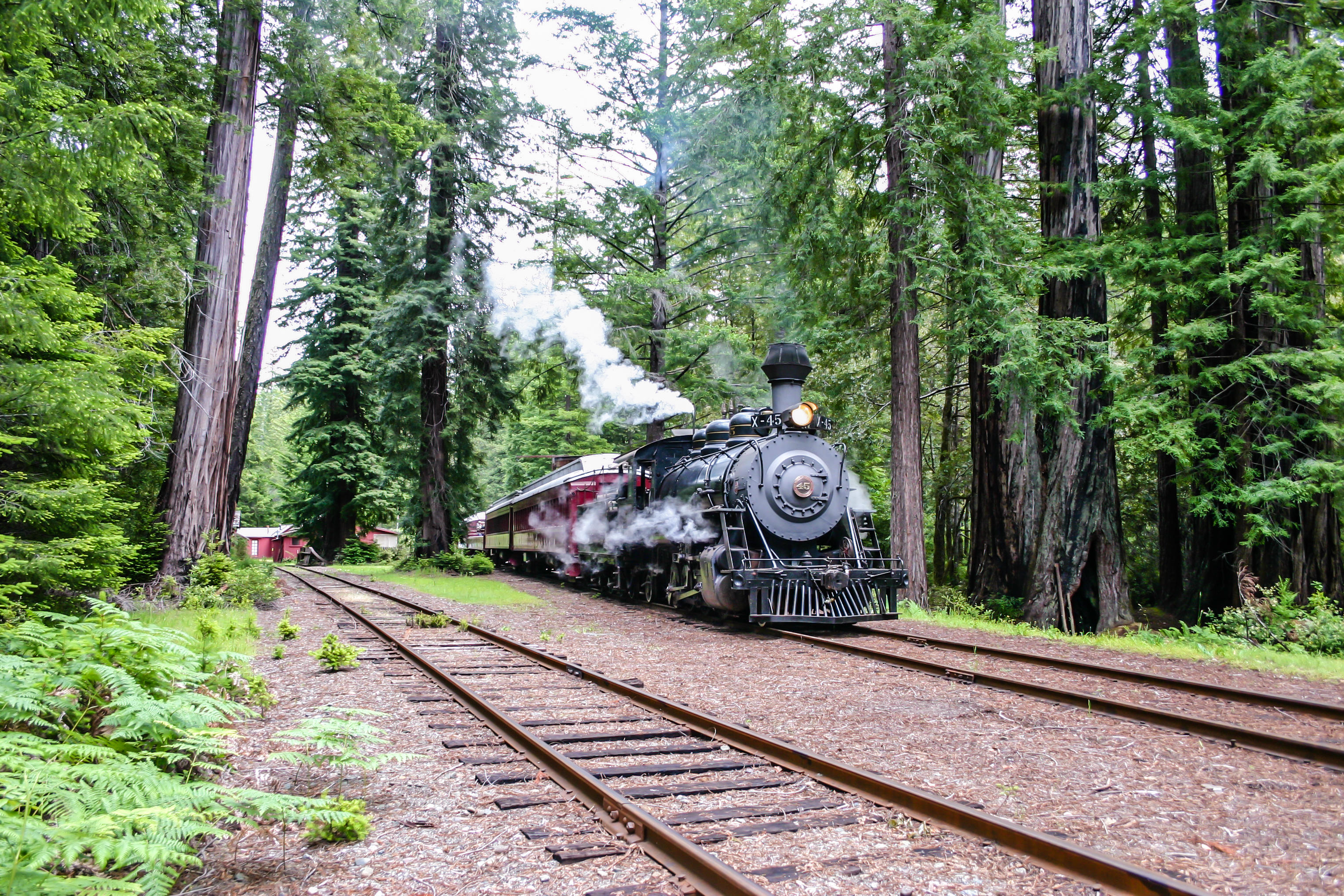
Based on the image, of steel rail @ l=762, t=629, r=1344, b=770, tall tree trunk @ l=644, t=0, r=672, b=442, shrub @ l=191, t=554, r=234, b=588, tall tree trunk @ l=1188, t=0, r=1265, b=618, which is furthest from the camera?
tall tree trunk @ l=644, t=0, r=672, b=442

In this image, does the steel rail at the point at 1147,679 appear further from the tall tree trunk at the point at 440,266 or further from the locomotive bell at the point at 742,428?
the tall tree trunk at the point at 440,266

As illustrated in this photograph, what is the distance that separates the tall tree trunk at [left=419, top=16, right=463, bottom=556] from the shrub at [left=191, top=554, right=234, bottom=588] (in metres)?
10.3

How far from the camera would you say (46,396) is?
6.11 meters

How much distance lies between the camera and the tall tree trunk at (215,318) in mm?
12422

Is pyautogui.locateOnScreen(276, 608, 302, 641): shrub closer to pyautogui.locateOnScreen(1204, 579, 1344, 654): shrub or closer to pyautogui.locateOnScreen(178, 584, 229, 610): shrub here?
pyautogui.locateOnScreen(178, 584, 229, 610): shrub

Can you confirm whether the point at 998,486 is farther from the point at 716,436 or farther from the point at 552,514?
the point at 552,514

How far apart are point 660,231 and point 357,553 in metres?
18.3

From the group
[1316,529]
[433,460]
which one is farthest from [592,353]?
[1316,529]

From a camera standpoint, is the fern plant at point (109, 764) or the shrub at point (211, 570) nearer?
the fern plant at point (109, 764)

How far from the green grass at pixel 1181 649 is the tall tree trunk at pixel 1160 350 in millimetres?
3094

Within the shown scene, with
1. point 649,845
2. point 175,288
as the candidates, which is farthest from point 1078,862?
point 175,288

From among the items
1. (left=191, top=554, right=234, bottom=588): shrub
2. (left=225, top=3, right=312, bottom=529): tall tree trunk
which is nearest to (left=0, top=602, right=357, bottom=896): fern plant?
(left=191, top=554, right=234, bottom=588): shrub

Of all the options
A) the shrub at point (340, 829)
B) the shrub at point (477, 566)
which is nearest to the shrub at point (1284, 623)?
the shrub at point (340, 829)

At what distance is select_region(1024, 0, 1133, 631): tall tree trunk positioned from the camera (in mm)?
12438
